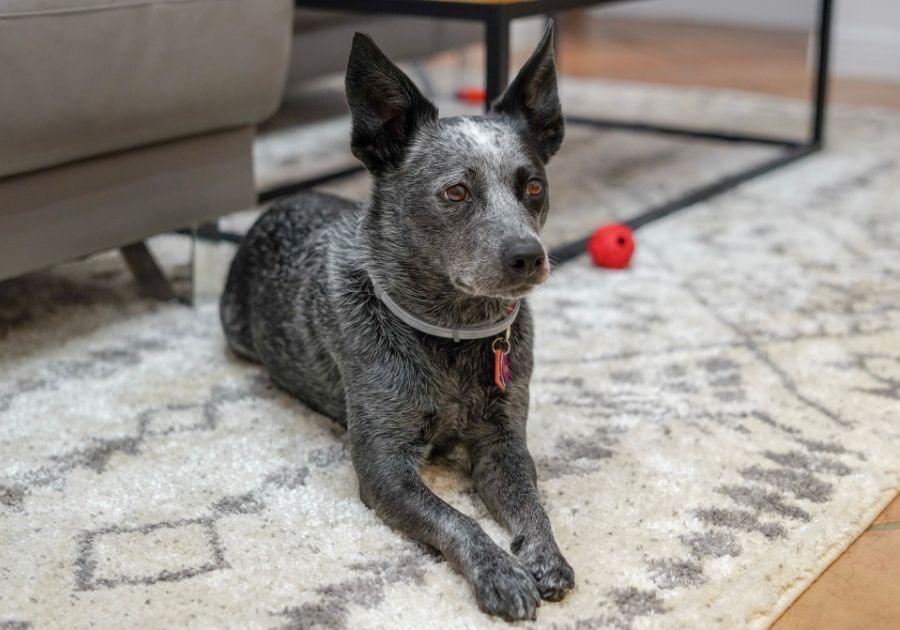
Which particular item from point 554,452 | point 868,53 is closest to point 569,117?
point 868,53

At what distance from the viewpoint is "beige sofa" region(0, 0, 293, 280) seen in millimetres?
2197

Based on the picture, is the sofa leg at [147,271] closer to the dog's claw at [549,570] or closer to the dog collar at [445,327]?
the dog collar at [445,327]

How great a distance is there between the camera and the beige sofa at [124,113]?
7.21 feet

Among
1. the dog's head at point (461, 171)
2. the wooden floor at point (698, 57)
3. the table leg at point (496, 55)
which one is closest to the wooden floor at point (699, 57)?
the wooden floor at point (698, 57)

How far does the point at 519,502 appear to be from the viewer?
1.76 meters

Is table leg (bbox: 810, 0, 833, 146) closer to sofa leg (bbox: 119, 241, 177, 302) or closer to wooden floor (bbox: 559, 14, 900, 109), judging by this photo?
wooden floor (bbox: 559, 14, 900, 109)

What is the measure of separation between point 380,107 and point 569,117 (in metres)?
2.89

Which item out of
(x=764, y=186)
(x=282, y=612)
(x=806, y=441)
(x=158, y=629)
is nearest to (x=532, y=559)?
(x=282, y=612)

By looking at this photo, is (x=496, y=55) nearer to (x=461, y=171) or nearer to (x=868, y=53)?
(x=461, y=171)

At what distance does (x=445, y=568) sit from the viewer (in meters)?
1.65

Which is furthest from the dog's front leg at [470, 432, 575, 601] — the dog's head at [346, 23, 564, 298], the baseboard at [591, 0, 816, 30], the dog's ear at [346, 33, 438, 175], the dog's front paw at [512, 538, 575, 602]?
the baseboard at [591, 0, 816, 30]

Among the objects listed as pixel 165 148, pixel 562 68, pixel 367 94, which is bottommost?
pixel 562 68

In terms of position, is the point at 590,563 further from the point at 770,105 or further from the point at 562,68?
the point at 562,68

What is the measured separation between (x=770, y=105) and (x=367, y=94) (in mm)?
3520
